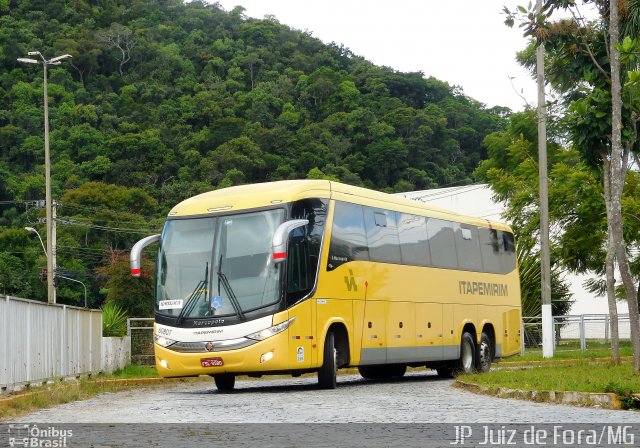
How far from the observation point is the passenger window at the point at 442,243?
25266mm

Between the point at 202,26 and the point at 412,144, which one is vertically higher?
the point at 202,26

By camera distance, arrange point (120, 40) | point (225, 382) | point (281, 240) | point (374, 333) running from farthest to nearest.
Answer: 1. point (120, 40)
2. point (374, 333)
3. point (225, 382)
4. point (281, 240)

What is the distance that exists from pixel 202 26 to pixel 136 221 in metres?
50.7

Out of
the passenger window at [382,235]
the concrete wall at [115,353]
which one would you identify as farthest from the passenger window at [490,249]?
the concrete wall at [115,353]

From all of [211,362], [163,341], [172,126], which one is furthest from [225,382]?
[172,126]

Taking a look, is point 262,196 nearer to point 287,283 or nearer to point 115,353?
point 287,283

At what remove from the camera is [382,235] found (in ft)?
75.7

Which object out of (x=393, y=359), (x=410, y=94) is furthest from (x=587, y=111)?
(x=410, y=94)

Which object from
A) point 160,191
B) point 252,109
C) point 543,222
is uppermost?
point 252,109

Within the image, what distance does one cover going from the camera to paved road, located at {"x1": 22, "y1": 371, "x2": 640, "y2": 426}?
13.9 meters

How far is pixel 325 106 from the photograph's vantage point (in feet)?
341

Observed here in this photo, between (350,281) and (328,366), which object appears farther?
(350,281)

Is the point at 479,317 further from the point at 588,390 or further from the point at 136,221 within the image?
the point at 136,221

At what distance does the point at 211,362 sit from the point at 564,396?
6.51 m
